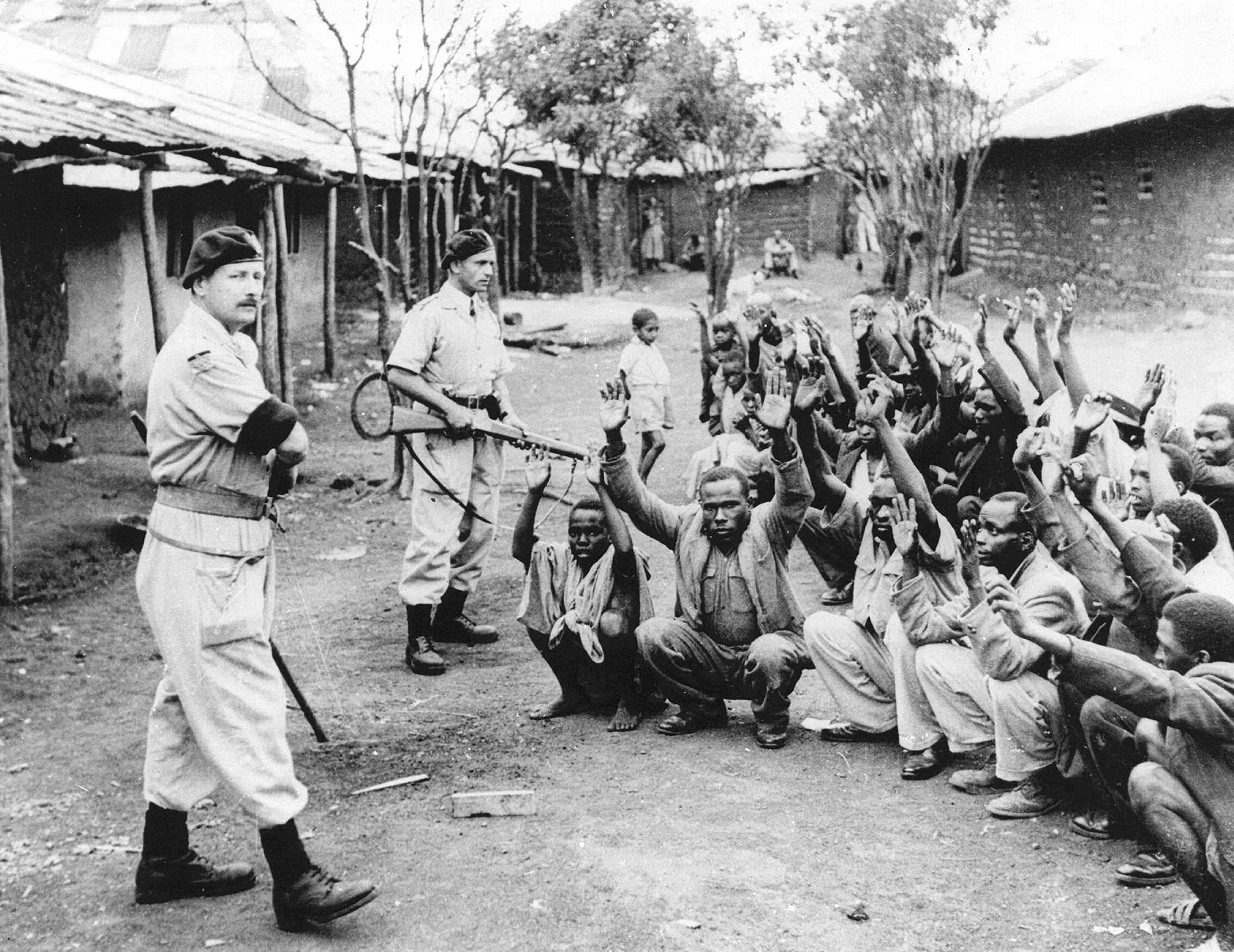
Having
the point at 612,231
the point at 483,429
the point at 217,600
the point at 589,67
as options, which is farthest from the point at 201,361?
the point at 612,231

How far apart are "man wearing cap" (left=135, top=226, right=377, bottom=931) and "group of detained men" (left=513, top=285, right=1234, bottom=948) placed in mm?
1646

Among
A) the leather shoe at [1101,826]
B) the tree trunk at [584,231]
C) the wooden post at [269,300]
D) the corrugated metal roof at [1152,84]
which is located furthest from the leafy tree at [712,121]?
the leather shoe at [1101,826]

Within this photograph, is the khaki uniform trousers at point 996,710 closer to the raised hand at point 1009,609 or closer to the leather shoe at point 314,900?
the raised hand at point 1009,609

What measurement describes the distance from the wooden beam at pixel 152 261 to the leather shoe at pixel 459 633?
4.72 m

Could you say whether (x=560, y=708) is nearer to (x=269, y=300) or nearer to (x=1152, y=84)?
(x=269, y=300)

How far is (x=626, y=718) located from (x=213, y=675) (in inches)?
84.2

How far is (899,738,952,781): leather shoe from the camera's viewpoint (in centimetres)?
489

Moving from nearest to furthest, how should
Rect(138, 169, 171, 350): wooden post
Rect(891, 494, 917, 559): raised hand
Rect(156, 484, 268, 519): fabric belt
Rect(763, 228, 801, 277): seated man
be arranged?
Rect(156, 484, 268, 519): fabric belt → Rect(891, 494, 917, 559): raised hand → Rect(138, 169, 171, 350): wooden post → Rect(763, 228, 801, 277): seated man

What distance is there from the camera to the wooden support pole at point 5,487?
7.28 m

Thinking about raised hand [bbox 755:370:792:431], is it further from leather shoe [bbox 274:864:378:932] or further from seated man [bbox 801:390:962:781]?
leather shoe [bbox 274:864:378:932]

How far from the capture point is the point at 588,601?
5.56m

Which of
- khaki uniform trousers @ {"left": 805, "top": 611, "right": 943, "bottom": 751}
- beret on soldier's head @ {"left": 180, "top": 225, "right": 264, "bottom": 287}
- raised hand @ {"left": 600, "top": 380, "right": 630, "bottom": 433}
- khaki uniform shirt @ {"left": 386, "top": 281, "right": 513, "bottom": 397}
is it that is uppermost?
beret on soldier's head @ {"left": 180, "top": 225, "right": 264, "bottom": 287}

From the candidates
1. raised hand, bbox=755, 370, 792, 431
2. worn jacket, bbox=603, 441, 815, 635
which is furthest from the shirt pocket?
raised hand, bbox=755, 370, 792, 431

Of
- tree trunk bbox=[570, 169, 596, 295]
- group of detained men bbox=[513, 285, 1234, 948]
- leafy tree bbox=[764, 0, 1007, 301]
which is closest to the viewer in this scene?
group of detained men bbox=[513, 285, 1234, 948]
